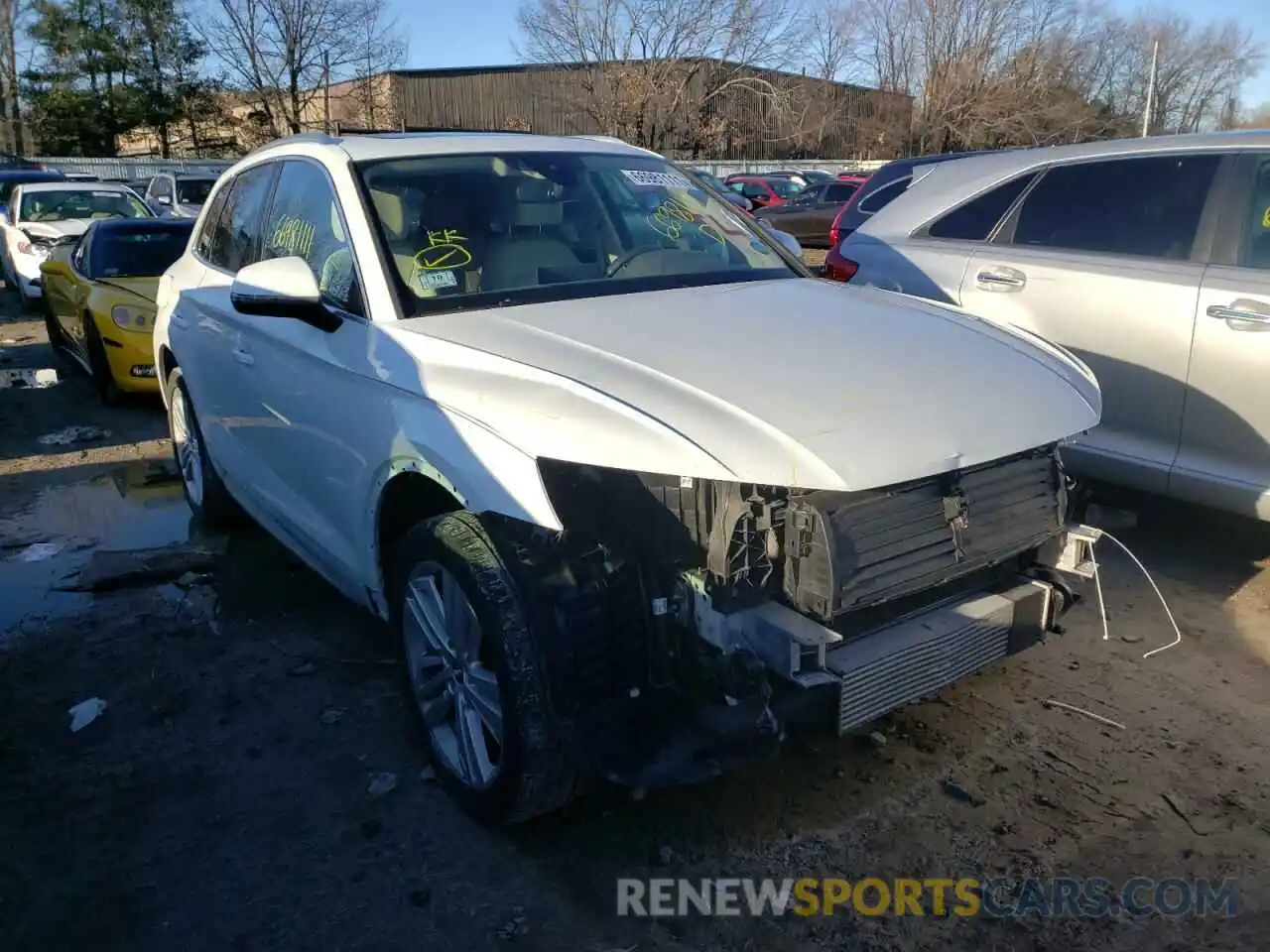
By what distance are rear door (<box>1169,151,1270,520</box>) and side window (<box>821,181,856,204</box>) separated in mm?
18720

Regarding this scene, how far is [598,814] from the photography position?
3.07 m

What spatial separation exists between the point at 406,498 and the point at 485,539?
0.58 metres

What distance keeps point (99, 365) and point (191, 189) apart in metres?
11.5

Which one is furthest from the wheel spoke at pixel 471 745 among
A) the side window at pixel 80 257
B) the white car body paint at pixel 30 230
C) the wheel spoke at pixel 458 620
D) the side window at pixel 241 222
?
the white car body paint at pixel 30 230

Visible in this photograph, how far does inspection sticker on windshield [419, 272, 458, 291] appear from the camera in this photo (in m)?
3.36

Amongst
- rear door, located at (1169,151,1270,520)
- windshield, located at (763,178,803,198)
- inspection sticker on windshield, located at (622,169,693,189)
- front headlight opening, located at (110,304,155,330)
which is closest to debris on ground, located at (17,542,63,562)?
front headlight opening, located at (110,304,155,330)

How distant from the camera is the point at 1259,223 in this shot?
14.4 feet

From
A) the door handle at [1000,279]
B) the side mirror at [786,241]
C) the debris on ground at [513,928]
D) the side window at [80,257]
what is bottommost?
the debris on ground at [513,928]

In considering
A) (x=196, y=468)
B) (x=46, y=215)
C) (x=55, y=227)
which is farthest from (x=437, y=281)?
(x=46, y=215)

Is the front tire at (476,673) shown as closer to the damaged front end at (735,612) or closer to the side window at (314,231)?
the damaged front end at (735,612)

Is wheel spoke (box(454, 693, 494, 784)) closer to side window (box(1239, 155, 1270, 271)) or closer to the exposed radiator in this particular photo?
the exposed radiator

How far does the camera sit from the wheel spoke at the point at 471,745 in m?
2.95

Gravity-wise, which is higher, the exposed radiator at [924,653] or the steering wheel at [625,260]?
the steering wheel at [625,260]

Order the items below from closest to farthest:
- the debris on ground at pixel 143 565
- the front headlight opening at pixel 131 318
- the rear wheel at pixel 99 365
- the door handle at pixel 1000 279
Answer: the debris on ground at pixel 143 565 → the door handle at pixel 1000 279 → the front headlight opening at pixel 131 318 → the rear wheel at pixel 99 365
